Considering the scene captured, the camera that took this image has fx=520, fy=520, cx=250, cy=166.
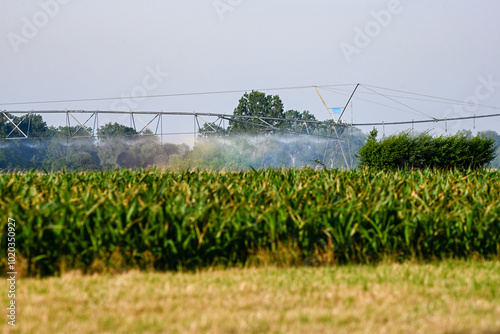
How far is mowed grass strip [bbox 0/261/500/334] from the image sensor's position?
4.28 metres

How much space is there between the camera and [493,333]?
165 inches

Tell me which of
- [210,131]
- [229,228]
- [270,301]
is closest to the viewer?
[270,301]

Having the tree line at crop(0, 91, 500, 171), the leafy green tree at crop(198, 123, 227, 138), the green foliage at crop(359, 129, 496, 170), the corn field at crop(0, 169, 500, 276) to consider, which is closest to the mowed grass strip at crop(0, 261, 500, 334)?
the corn field at crop(0, 169, 500, 276)

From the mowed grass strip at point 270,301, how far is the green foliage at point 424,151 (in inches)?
459

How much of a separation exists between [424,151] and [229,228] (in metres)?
13.4

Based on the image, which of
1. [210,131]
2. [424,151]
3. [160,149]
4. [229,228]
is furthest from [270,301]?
[160,149]

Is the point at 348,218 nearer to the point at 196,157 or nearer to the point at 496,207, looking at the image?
the point at 496,207

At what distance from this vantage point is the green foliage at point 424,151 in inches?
703

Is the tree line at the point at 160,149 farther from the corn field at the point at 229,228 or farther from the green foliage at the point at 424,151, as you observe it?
the corn field at the point at 229,228

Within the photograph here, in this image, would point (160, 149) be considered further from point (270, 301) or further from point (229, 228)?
point (270, 301)

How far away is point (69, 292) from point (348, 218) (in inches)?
141

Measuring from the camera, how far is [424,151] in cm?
1823

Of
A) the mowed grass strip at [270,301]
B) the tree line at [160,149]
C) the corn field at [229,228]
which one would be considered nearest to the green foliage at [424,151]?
the tree line at [160,149]

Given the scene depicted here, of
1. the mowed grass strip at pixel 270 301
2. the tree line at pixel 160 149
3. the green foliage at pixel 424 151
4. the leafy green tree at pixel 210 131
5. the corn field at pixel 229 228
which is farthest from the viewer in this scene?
the tree line at pixel 160 149
